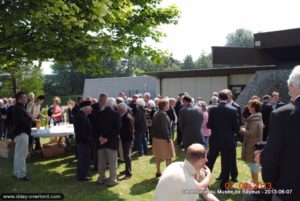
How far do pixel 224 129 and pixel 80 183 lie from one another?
158 inches

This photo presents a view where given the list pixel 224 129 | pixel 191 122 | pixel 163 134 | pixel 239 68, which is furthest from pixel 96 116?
pixel 239 68

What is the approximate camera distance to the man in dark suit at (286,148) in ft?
10.4

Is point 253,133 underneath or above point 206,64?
underneath

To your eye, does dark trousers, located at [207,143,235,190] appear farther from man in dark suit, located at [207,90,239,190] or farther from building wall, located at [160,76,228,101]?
building wall, located at [160,76,228,101]

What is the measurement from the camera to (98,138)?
9.08 m

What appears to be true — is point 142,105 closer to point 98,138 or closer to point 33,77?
point 98,138

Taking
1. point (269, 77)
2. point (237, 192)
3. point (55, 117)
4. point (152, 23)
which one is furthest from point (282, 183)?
point (269, 77)

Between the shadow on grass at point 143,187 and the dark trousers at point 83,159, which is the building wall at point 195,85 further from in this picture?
the dark trousers at point 83,159

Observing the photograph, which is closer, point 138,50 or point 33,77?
point 138,50

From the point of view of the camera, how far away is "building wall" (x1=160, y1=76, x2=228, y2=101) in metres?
24.9

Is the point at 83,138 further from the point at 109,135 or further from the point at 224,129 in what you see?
the point at 224,129

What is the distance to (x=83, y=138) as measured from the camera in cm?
942

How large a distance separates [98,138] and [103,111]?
729 mm

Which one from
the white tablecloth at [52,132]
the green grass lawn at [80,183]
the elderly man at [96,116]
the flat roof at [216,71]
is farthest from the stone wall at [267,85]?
the elderly man at [96,116]
